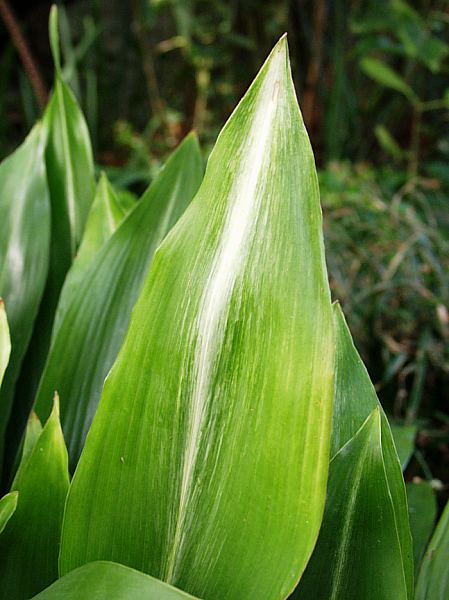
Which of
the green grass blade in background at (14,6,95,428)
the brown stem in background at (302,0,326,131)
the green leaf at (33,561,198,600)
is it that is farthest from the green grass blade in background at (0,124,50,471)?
the brown stem in background at (302,0,326,131)

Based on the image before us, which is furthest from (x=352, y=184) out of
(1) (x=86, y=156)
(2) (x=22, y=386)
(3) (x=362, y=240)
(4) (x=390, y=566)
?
(4) (x=390, y=566)

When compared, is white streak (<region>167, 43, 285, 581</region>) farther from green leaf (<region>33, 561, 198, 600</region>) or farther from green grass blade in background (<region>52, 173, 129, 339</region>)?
green grass blade in background (<region>52, 173, 129, 339</region>)

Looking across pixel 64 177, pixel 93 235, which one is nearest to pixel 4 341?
pixel 93 235

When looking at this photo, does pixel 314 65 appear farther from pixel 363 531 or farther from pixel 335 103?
pixel 363 531

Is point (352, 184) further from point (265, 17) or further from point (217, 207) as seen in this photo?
point (217, 207)

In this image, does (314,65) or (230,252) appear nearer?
(230,252)
